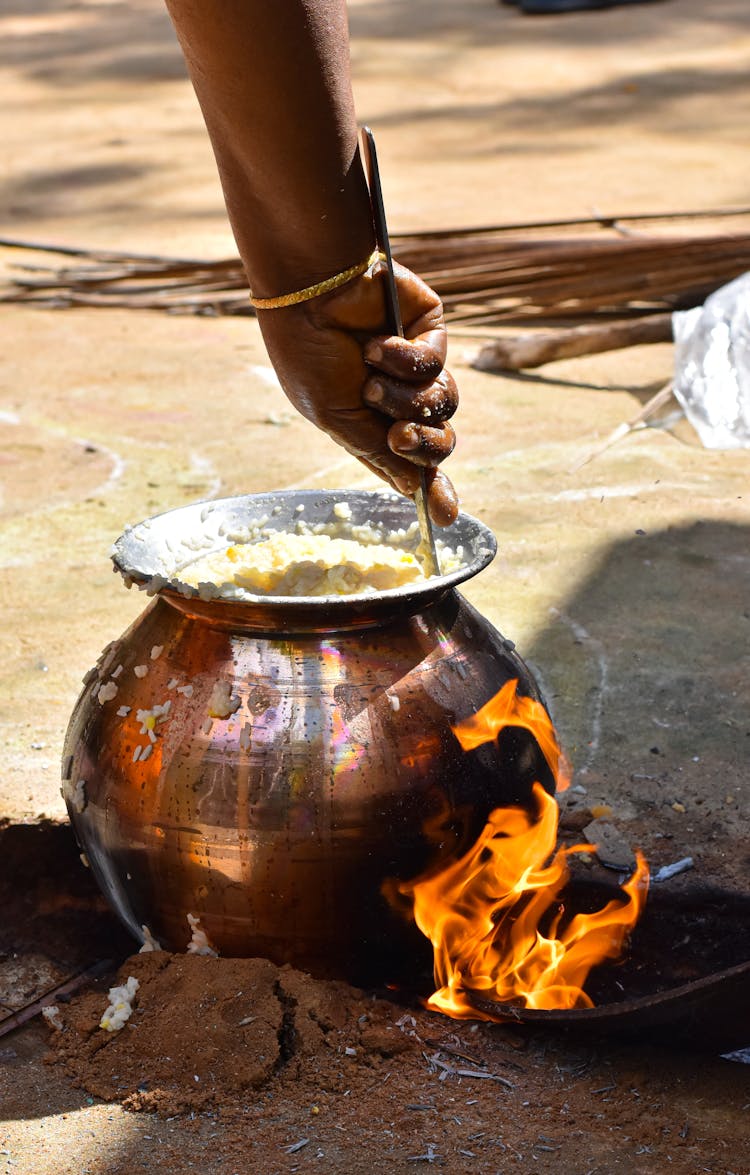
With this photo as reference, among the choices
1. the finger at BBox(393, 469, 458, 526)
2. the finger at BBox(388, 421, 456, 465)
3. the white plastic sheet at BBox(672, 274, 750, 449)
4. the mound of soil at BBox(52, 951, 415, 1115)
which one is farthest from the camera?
the white plastic sheet at BBox(672, 274, 750, 449)

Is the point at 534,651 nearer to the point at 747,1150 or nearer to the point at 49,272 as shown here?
the point at 747,1150

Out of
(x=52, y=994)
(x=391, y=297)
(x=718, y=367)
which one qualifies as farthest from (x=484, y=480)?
(x=52, y=994)

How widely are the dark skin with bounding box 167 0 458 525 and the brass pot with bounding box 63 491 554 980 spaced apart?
1.06ft

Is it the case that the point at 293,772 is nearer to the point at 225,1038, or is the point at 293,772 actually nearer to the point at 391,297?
the point at 225,1038

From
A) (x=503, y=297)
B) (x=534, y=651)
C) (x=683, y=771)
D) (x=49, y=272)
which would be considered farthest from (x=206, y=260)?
(x=683, y=771)

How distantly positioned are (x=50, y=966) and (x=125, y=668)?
67cm

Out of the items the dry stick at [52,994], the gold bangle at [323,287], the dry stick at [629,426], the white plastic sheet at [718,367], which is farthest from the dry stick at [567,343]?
the dry stick at [52,994]

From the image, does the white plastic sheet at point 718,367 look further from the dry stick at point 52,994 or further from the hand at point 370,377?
the dry stick at point 52,994

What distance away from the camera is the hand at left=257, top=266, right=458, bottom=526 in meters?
2.36

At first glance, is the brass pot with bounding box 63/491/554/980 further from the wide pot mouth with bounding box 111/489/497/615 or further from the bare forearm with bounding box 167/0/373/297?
the bare forearm with bounding box 167/0/373/297

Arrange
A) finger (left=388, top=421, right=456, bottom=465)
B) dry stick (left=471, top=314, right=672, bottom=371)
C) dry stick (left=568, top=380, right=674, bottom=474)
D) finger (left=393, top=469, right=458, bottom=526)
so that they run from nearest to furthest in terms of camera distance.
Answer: finger (left=388, top=421, right=456, bottom=465), finger (left=393, top=469, right=458, bottom=526), dry stick (left=568, top=380, right=674, bottom=474), dry stick (left=471, top=314, right=672, bottom=371)

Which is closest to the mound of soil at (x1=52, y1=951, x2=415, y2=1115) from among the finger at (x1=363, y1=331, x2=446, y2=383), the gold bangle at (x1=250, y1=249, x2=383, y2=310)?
the finger at (x1=363, y1=331, x2=446, y2=383)

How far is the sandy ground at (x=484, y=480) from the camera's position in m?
2.84

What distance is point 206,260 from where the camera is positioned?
8.39 m
